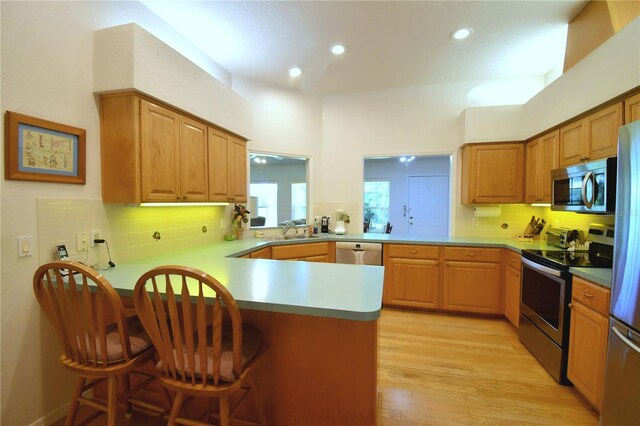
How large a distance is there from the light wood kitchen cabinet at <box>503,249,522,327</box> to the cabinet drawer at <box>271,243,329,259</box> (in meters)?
2.00

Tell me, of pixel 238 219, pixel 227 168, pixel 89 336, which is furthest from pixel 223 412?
pixel 238 219

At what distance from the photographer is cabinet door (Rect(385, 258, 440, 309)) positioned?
10.8 ft

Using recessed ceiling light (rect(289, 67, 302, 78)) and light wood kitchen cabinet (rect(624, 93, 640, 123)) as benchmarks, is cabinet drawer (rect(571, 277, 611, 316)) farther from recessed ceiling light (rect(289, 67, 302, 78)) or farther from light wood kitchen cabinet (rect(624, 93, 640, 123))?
recessed ceiling light (rect(289, 67, 302, 78))

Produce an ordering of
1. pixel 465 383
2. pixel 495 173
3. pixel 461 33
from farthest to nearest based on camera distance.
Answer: pixel 495 173 → pixel 461 33 → pixel 465 383

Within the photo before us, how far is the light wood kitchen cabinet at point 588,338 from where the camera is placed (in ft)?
5.48

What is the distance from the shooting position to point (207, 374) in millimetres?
1173

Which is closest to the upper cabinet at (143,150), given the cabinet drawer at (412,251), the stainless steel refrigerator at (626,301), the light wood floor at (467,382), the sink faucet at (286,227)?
the sink faucet at (286,227)

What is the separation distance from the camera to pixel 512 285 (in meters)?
2.89

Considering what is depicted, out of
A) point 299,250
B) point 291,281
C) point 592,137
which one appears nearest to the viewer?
point 291,281

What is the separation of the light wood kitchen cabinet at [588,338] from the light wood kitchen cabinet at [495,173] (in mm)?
1573

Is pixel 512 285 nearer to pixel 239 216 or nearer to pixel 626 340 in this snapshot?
pixel 626 340

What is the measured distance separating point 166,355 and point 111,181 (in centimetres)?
139

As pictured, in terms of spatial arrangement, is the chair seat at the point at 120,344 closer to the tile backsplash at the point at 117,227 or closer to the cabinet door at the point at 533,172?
the tile backsplash at the point at 117,227

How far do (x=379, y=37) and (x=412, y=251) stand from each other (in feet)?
7.52
